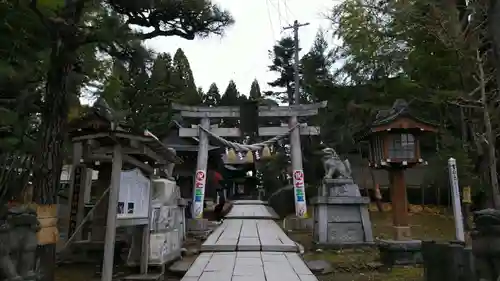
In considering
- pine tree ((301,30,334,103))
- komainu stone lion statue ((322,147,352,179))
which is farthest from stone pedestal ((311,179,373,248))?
pine tree ((301,30,334,103))

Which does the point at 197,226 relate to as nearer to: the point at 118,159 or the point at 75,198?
the point at 75,198

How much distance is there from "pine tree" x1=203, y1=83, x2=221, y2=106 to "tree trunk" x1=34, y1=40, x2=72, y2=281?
104 feet

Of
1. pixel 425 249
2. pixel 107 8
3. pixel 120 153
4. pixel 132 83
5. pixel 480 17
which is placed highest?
pixel 132 83

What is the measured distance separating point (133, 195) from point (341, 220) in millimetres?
5295

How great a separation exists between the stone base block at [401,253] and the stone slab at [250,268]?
4.38 metres

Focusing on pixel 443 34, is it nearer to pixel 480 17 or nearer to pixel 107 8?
pixel 480 17

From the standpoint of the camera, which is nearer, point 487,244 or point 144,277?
point 487,244

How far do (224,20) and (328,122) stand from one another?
1017 cm

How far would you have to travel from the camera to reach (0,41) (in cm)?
589

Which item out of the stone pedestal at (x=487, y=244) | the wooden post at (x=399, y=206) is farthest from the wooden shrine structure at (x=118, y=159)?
the wooden post at (x=399, y=206)

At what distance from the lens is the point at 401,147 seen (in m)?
8.99

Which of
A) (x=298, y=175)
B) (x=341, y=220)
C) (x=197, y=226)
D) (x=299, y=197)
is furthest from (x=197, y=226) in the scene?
(x=341, y=220)

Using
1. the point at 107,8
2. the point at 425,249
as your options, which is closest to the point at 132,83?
the point at 107,8

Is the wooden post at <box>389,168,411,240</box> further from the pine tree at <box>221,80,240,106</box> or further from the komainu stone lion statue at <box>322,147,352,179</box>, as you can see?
the pine tree at <box>221,80,240,106</box>
